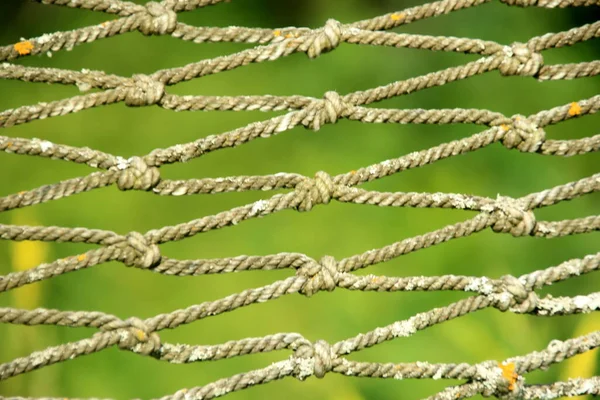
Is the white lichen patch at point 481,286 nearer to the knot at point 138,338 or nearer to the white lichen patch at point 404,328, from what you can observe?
the white lichen patch at point 404,328

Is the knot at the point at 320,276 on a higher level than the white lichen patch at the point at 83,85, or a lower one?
lower

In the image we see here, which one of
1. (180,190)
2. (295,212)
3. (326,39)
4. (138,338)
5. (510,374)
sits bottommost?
(510,374)

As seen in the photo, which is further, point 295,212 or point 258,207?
point 295,212

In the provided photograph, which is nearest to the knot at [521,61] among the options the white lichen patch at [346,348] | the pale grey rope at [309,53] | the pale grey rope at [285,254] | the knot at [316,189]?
the pale grey rope at [309,53]

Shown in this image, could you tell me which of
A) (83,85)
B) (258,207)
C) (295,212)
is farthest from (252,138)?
(295,212)

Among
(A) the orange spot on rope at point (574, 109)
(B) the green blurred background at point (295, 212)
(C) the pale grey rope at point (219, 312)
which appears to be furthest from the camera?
(B) the green blurred background at point (295, 212)

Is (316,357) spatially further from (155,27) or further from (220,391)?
(155,27)

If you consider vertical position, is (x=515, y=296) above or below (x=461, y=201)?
below
